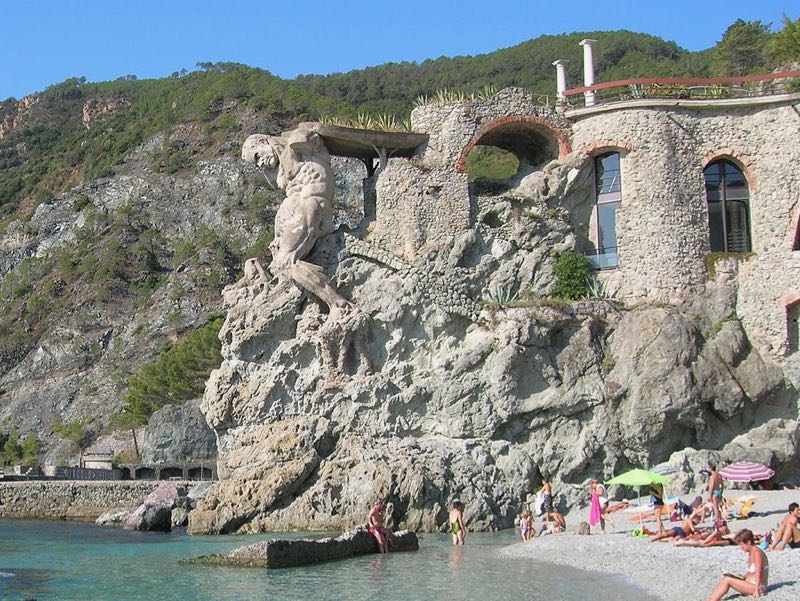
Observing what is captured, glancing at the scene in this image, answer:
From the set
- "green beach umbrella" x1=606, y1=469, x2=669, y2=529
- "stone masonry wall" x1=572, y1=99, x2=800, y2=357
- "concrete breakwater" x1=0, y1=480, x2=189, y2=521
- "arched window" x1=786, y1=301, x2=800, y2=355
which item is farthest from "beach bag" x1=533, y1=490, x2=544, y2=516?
"concrete breakwater" x1=0, y1=480, x2=189, y2=521

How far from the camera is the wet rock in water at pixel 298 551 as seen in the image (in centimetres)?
2441

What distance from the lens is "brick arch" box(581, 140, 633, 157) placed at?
38.4 meters

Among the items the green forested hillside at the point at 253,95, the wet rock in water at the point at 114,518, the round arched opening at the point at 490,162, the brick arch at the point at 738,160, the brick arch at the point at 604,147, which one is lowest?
the wet rock in water at the point at 114,518

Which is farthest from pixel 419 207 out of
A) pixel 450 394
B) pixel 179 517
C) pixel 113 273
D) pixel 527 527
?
pixel 113 273

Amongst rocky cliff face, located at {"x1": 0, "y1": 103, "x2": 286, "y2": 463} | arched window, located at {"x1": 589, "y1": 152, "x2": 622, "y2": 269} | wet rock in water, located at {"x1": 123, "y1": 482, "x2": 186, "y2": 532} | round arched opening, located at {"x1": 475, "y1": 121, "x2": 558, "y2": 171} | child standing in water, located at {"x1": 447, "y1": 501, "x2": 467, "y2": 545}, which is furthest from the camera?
rocky cliff face, located at {"x1": 0, "y1": 103, "x2": 286, "y2": 463}

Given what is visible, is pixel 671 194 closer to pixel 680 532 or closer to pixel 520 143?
pixel 520 143

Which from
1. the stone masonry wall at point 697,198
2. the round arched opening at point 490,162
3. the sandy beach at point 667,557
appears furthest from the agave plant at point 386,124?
the round arched opening at point 490,162

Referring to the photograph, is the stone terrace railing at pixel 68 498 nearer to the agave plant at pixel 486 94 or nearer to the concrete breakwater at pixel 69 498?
the concrete breakwater at pixel 69 498

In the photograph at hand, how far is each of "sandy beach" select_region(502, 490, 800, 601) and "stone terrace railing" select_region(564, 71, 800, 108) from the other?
15.5m

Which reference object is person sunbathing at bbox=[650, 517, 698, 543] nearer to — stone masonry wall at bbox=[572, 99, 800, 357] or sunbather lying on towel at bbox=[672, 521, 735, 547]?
sunbather lying on towel at bbox=[672, 521, 735, 547]

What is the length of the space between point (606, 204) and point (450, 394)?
10084 mm

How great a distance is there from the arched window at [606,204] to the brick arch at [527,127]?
1.38 m

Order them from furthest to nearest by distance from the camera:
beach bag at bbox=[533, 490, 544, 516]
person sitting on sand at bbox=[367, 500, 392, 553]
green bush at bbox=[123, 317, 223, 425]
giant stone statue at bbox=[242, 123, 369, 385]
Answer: green bush at bbox=[123, 317, 223, 425], giant stone statue at bbox=[242, 123, 369, 385], beach bag at bbox=[533, 490, 544, 516], person sitting on sand at bbox=[367, 500, 392, 553]

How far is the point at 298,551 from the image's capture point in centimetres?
2492
